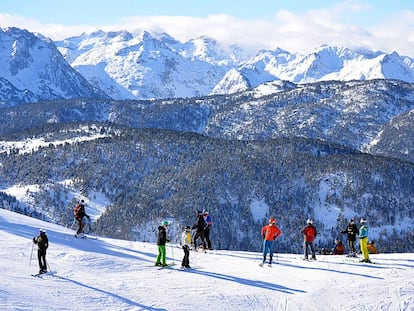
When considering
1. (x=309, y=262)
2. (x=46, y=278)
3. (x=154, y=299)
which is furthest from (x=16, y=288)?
(x=309, y=262)

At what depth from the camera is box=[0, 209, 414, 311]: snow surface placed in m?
24.3

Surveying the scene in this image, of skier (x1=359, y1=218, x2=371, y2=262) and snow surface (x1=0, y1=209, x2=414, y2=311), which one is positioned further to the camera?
skier (x1=359, y1=218, x2=371, y2=262)

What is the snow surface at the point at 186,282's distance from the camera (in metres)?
24.3

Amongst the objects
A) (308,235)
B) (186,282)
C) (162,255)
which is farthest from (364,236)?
(162,255)

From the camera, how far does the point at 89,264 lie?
2980cm

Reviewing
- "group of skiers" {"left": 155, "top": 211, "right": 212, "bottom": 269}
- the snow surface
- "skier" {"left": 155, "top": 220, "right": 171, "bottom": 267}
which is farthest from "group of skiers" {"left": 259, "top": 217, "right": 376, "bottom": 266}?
"skier" {"left": 155, "top": 220, "right": 171, "bottom": 267}

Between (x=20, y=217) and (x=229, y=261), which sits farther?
(x=20, y=217)

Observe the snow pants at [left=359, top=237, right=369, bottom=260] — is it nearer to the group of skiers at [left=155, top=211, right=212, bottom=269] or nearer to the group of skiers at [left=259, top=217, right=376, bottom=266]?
the group of skiers at [left=259, top=217, right=376, bottom=266]

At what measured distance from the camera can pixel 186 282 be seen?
90.7 ft

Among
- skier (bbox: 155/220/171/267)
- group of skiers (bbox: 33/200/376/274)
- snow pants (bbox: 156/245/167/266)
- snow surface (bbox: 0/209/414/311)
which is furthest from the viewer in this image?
snow pants (bbox: 156/245/167/266)

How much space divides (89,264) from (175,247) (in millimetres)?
11336

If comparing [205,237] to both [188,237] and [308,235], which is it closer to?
[188,237]

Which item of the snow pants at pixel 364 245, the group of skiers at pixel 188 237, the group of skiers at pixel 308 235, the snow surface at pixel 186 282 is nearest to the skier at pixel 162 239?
the group of skiers at pixel 188 237

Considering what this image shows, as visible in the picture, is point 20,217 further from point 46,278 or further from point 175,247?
point 46,278
